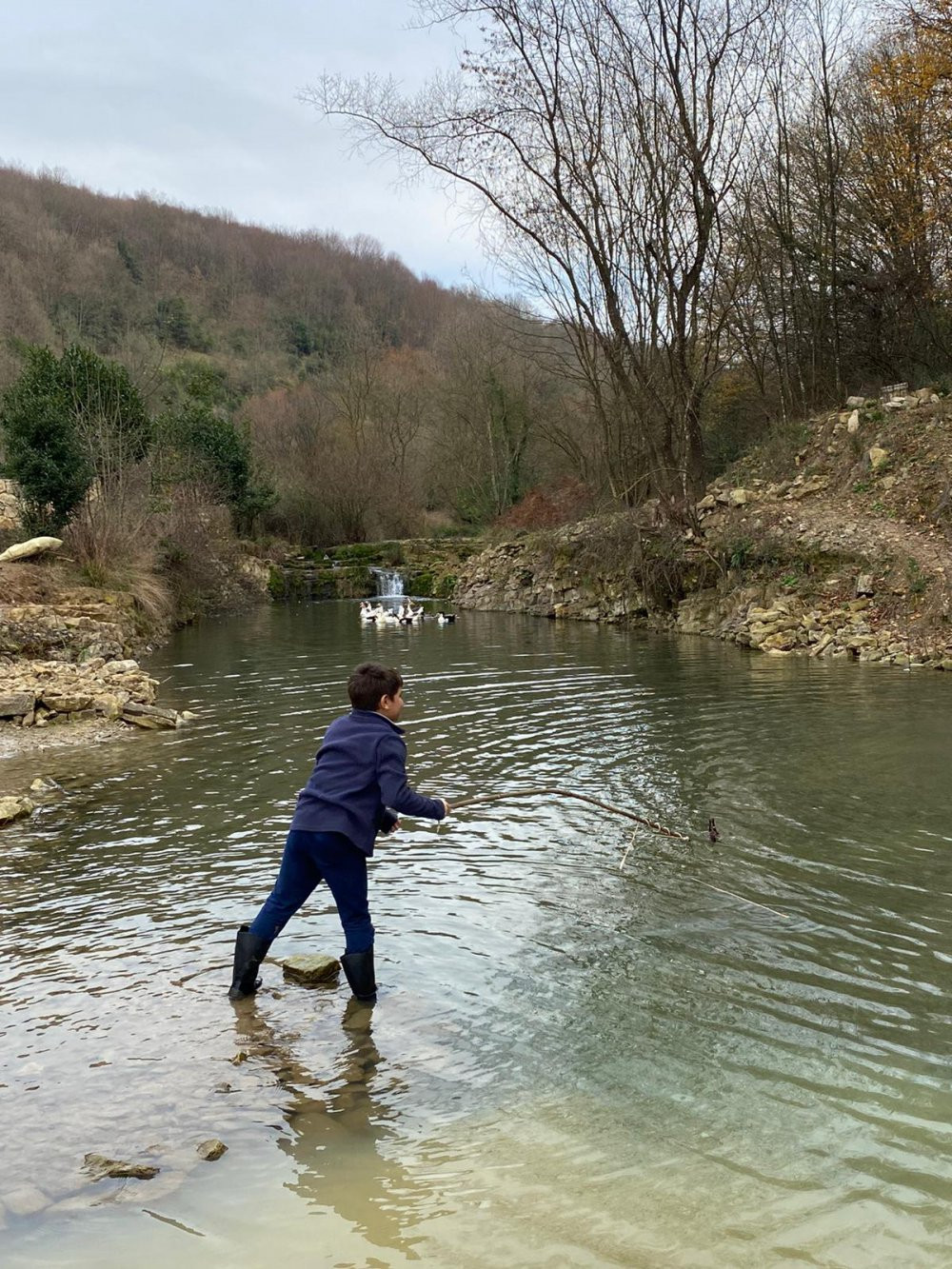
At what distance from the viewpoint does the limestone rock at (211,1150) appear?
3496 millimetres

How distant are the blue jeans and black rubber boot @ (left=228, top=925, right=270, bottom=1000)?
44 mm

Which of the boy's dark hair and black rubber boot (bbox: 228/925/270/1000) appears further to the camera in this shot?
the boy's dark hair

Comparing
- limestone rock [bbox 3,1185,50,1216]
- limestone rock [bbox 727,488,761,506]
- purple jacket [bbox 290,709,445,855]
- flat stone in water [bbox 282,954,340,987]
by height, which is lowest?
limestone rock [bbox 3,1185,50,1216]

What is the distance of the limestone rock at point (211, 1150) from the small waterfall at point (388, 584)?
117ft

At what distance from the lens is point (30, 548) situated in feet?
70.8

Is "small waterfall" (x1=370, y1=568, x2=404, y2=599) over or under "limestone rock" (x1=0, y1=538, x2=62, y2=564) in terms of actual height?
under

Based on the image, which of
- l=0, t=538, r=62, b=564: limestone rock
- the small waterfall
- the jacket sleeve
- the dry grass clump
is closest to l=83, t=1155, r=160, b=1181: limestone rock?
the jacket sleeve

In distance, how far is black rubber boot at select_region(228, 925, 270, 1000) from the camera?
480 cm

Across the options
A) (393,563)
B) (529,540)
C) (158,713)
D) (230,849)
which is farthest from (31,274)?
(230,849)

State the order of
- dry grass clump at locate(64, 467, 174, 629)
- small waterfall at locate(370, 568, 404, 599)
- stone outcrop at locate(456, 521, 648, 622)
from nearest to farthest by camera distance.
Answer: dry grass clump at locate(64, 467, 174, 629)
stone outcrop at locate(456, 521, 648, 622)
small waterfall at locate(370, 568, 404, 599)

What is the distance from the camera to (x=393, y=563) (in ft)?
140

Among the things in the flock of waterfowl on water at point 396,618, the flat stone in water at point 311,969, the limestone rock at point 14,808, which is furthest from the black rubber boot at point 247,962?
the flock of waterfowl on water at point 396,618

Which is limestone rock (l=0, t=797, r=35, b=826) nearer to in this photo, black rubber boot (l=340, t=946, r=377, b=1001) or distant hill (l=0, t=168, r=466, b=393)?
black rubber boot (l=340, t=946, r=377, b=1001)

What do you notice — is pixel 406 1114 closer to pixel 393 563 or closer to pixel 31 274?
pixel 393 563
